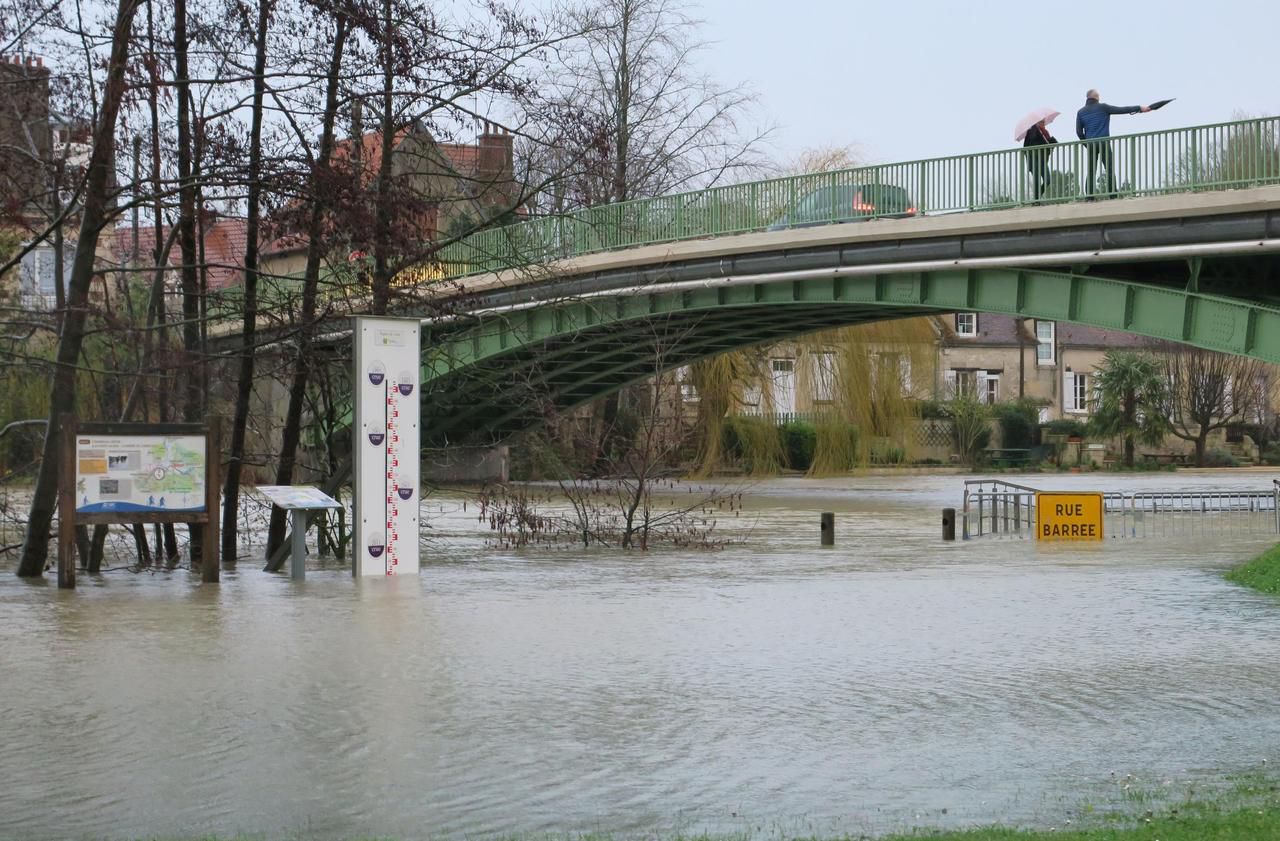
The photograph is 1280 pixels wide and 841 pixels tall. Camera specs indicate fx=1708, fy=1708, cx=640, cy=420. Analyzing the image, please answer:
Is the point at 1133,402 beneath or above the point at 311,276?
above

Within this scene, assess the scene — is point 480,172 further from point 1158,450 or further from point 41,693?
point 1158,450

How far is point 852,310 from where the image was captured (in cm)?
3591

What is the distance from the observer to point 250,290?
20.9 metres

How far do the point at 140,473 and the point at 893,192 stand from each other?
16.9 meters

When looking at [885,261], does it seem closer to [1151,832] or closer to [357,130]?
[357,130]

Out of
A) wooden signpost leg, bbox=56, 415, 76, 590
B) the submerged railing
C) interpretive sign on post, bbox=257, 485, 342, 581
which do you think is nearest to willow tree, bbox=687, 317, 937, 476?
the submerged railing

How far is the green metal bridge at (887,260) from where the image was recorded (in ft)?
80.0

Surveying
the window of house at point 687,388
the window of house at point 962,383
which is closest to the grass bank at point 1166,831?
the window of house at point 687,388

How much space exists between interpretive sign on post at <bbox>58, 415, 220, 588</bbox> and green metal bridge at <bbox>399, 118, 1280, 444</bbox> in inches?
155

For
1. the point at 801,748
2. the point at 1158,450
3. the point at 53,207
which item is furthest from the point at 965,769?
the point at 1158,450

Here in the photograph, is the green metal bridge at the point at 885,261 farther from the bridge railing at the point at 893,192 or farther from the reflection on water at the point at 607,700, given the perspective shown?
the reflection on water at the point at 607,700

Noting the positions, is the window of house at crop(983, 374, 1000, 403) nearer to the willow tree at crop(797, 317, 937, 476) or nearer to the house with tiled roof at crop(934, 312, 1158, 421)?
the house with tiled roof at crop(934, 312, 1158, 421)

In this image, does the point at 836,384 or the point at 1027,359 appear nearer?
the point at 836,384

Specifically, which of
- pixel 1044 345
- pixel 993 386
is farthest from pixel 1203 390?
pixel 1044 345
